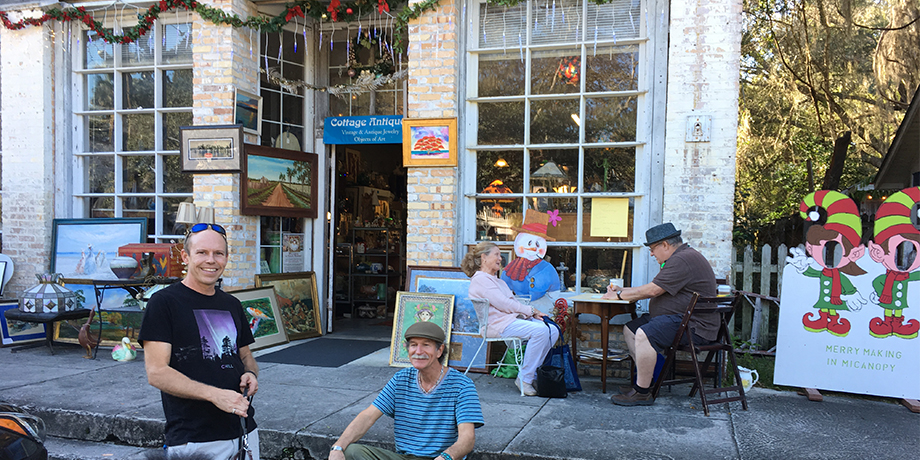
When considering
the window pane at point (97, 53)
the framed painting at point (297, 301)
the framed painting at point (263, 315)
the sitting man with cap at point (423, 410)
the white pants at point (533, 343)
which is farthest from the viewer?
the window pane at point (97, 53)

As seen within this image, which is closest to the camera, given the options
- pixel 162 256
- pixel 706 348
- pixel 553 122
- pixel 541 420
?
pixel 541 420

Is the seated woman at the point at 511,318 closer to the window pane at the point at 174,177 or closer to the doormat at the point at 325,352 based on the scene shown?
the doormat at the point at 325,352

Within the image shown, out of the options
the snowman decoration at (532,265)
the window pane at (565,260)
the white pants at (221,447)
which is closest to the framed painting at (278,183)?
the snowman decoration at (532,265)

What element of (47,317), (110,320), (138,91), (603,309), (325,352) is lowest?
(325,352)

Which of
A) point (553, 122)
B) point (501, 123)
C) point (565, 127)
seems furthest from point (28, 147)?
point (565, 127)

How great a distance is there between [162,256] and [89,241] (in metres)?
1.48

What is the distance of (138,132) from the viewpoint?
27.5 feet

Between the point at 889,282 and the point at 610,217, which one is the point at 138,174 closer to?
the point at 610,217

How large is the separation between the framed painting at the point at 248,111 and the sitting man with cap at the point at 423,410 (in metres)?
5.35

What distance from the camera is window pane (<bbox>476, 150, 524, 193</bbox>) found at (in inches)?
276

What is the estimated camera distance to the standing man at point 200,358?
2.74 meters

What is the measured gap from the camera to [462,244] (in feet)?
23.4

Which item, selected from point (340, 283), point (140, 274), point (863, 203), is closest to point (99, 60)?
point (140, 274)

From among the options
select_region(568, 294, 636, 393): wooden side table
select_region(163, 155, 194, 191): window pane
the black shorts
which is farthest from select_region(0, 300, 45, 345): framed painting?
the black shorts
